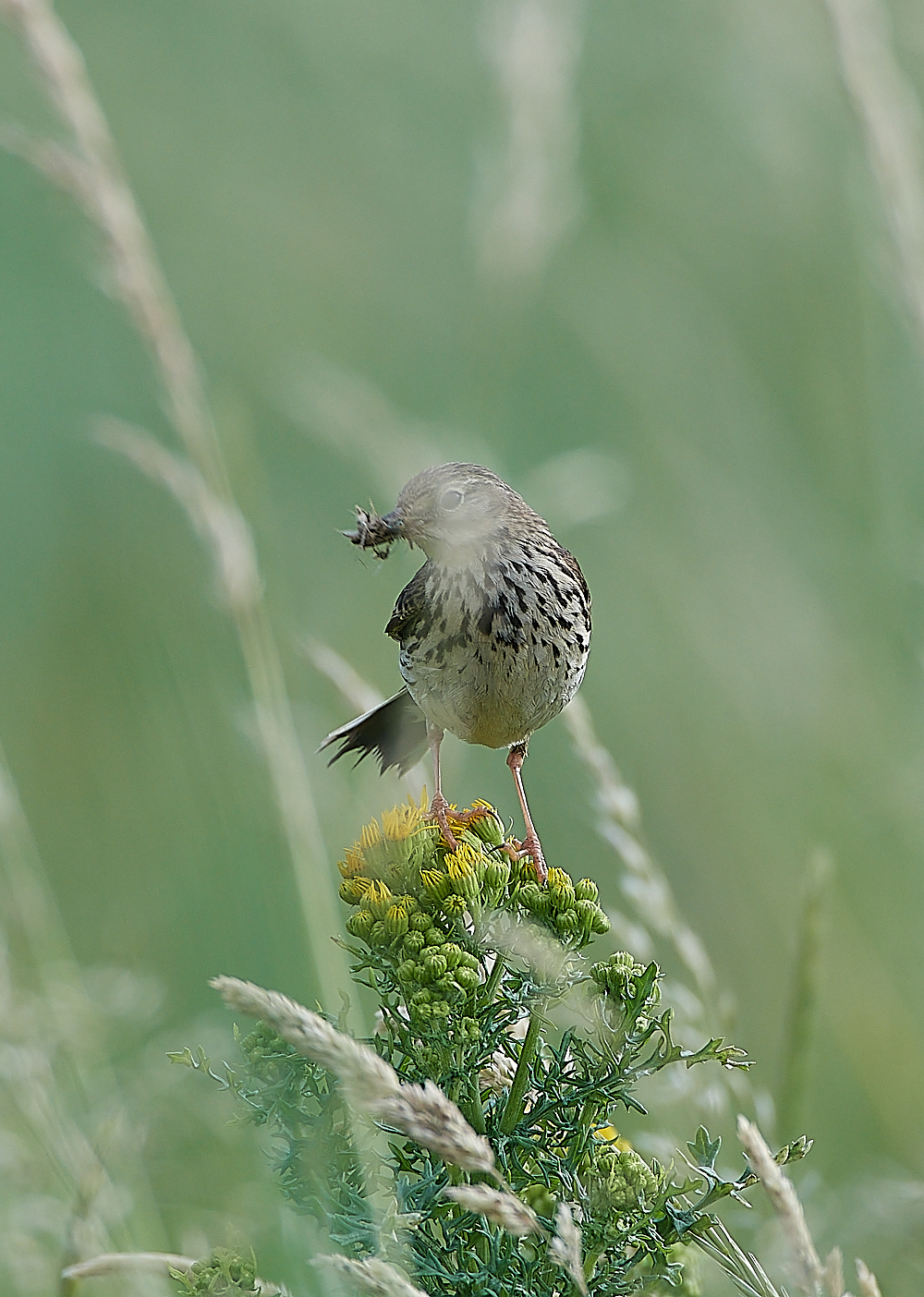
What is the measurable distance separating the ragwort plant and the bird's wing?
928mm

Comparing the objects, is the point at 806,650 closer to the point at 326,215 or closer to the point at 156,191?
the point at 326,215

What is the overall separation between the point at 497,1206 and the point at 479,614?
154cm

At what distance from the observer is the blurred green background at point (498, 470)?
3959mm

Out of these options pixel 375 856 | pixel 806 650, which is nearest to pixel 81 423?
pixel 806 650

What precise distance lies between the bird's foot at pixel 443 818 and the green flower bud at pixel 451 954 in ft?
0.73

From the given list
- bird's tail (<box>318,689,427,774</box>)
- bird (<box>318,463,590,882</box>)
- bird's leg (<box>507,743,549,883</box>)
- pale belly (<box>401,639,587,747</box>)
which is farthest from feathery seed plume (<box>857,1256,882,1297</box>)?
bird's tail (<box>318,689,427,774</box>)

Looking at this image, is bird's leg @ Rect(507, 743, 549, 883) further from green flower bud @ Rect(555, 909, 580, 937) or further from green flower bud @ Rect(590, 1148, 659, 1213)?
green flower bud @ Rect(590, 1148, 659, 1213)

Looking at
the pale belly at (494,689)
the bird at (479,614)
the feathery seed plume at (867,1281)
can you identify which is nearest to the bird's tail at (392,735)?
the bird at (479,614)

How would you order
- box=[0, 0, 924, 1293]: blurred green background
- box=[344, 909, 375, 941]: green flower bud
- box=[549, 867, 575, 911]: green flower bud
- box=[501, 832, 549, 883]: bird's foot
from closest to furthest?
box=[344, 909, 375, 941]: green flower bud
box=[549, 867, 575, 911]: green flower bud
box=[501, 832, 549, 883]: bird's foot
box=[0, 0, 924, 1293]: blurred green background

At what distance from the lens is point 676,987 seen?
316cm

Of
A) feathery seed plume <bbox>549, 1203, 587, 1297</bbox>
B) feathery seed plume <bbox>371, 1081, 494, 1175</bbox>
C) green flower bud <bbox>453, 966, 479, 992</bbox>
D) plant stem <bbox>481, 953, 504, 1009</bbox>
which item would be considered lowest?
feathery seed plume <bbox>549, 1203, 587, 1297</bbox>

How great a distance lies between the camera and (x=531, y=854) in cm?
270

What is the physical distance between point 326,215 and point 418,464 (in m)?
4.14

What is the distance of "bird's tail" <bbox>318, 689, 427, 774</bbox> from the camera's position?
3.48 m
